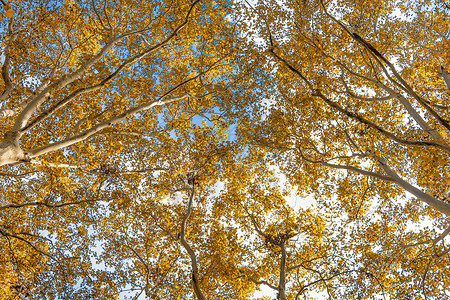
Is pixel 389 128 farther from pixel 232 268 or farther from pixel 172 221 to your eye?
pixel 172 221

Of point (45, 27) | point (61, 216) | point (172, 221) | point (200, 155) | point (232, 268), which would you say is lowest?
point (232, 268)

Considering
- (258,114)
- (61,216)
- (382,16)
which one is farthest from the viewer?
(258,114)

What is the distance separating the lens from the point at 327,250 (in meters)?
12.0

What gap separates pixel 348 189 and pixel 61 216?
53.0 ft

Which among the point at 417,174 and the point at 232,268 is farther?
the point at 417,174

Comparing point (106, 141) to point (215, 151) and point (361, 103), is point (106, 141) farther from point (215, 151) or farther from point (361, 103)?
point (361, 103)

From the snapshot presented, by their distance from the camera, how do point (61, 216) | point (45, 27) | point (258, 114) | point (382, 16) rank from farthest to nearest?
point (258, 114) < point (382, 16) < point (61, 216) < point (45, 27)

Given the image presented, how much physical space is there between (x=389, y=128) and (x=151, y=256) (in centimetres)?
1535

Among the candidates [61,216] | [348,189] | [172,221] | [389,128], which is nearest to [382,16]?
[389,128]

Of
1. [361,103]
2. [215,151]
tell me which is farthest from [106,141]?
[361,103]

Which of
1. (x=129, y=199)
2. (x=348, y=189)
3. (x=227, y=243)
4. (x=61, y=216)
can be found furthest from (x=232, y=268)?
(x=61, y=216)

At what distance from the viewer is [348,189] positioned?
12844 millimetres

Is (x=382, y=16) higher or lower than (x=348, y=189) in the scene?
higher

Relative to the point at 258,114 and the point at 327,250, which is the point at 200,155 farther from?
the point at 327,250
